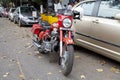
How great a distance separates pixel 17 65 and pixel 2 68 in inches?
15.1

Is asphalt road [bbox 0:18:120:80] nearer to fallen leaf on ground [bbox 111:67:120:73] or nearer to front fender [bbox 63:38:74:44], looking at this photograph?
fallen leaf on ground [bbox 111:67:120:73]

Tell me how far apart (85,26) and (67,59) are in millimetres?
1653

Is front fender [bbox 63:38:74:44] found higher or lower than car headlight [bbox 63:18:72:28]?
lower

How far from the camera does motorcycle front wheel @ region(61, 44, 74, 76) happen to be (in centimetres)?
468

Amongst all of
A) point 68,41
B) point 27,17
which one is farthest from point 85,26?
point 27,17

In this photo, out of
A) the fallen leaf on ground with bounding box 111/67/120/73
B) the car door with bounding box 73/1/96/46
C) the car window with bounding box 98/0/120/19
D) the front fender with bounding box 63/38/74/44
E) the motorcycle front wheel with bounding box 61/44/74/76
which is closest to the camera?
the motorcycle front wheel with bounding box 61/44/74/76

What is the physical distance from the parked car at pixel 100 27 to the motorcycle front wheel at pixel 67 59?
3.32 feet

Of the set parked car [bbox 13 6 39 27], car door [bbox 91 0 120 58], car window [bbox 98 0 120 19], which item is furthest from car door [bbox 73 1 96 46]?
parked car [bbox 13 6 39 27]

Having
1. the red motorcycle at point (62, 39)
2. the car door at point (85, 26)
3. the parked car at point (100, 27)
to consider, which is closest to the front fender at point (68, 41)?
the red motorcycle at point (62, 39)

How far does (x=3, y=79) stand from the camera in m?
4.86

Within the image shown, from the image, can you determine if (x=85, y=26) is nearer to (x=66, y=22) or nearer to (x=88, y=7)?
(x=88, y=7)

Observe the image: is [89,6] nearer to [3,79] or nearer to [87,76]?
[87,76]

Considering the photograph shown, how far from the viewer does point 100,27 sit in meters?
5.47

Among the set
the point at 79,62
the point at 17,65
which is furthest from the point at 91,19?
the point at 17,65
